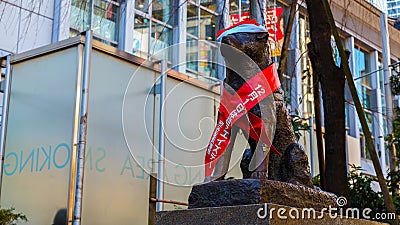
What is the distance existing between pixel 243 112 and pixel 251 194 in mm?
670

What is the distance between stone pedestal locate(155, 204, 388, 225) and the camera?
3.77 metres

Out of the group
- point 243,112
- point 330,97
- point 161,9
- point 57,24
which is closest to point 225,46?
point 243,112

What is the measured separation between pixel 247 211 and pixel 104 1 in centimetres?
1095

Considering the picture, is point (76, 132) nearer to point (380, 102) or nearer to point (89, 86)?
point (89, 86)

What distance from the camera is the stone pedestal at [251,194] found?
3949 mm

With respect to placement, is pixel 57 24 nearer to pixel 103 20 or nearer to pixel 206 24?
pixel 103 20

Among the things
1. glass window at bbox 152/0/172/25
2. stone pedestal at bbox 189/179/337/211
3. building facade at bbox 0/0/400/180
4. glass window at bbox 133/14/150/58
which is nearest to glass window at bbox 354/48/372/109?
building facade at bbox 0/0/400/180

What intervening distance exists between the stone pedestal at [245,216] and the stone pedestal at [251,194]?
0.10m

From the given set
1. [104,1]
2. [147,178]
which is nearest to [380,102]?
[104,1]

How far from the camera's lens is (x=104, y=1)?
1392 centimetres

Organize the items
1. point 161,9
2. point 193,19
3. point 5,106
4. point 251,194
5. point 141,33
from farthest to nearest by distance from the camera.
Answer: point 193,19 < point 161,9 < point 141,33 < point 5,106 < point 251,194

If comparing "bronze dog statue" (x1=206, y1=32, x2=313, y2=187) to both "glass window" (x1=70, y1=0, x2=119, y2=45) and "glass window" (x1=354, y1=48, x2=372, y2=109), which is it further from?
"glass window" (x1=354, y1=48, x2=372, y2=109)

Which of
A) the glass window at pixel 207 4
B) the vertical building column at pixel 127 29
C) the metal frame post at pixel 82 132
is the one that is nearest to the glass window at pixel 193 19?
the glass window at pixel 207 4

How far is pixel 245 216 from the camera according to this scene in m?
3.83
